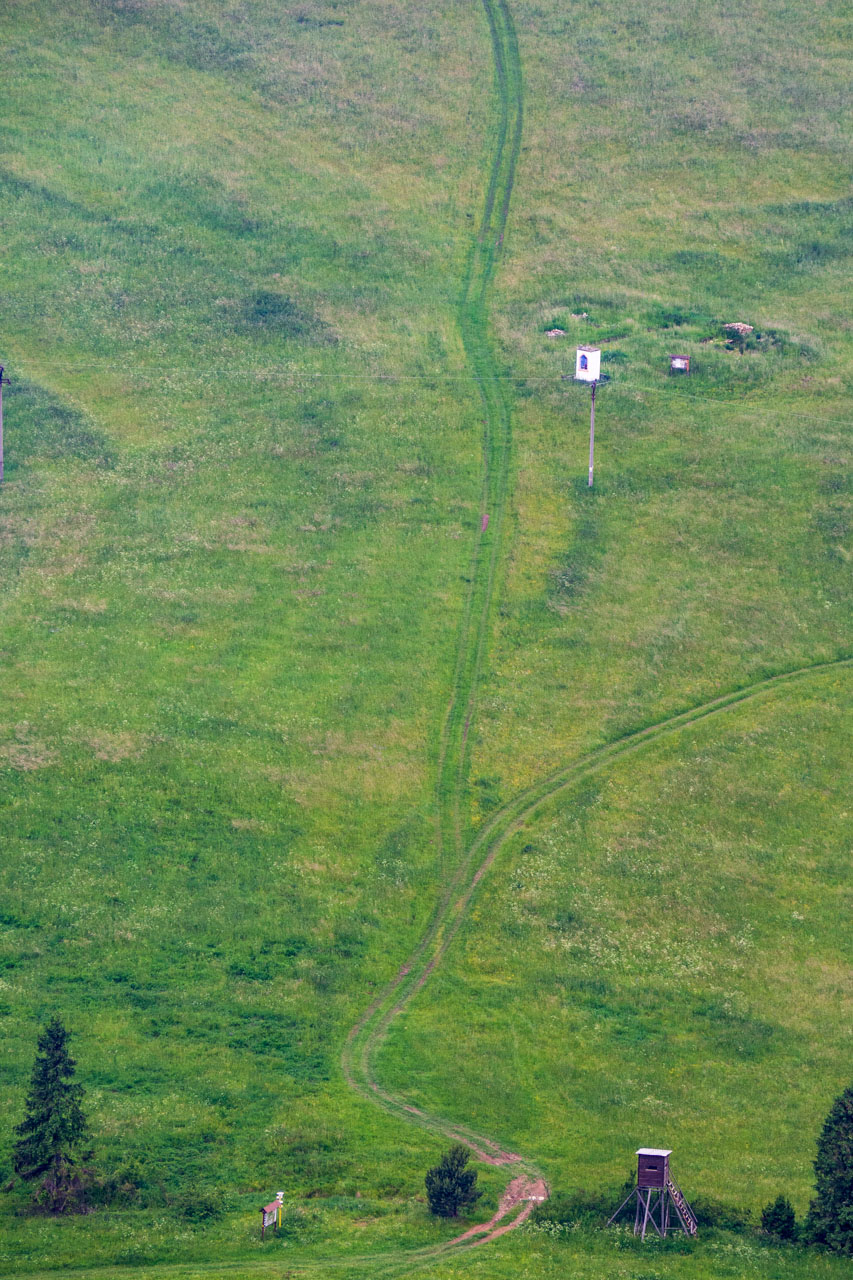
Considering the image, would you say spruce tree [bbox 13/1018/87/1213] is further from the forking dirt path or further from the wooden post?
the wooden post

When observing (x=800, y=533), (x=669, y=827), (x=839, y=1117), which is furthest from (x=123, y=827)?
(x=800, y=533)

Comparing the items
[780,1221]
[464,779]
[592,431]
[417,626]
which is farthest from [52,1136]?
[592,431]

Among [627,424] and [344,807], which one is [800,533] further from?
[344,807]

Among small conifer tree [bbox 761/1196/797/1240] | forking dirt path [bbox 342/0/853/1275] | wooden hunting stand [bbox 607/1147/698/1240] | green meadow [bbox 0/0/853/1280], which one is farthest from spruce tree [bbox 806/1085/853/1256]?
forking dirt path [bbox 342/0/853/1275]

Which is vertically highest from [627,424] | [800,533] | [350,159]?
[350,159]

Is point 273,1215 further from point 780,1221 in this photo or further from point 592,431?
point 592,431

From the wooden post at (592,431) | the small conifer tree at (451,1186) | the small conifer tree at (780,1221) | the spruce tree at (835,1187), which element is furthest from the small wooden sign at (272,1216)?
the wooden post at (592,431)
